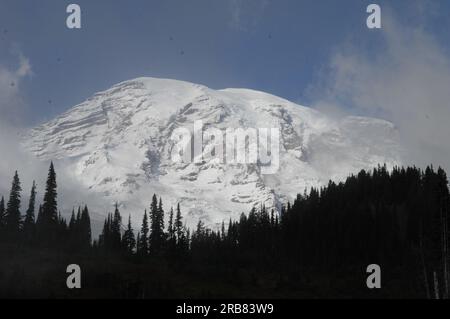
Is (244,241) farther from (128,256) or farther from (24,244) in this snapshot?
(24,244)

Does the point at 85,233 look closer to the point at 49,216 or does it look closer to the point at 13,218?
the point at 13,218

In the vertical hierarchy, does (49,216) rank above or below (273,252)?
above

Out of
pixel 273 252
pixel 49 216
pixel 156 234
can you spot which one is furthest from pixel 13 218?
pixel 273 252

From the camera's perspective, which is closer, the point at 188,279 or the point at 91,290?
the point at 91,290

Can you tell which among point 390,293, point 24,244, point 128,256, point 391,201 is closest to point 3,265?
point 24,244

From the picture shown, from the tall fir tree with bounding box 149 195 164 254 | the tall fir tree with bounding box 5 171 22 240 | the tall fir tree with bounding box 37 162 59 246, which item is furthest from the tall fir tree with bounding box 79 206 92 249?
the tall fir tree with bounding box 5 171 22 240

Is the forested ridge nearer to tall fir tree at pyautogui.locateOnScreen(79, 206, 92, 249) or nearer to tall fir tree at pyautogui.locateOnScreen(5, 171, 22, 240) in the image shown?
tall fir tree at pyautogui.locateOnScreen(5, 171, 22, 240)
